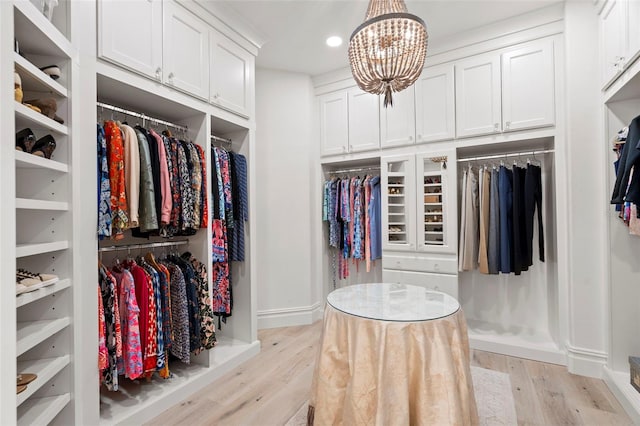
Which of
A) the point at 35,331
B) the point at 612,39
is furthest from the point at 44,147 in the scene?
the point at 612,39

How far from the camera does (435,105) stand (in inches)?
115

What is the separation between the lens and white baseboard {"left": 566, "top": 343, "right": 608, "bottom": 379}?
2258mm

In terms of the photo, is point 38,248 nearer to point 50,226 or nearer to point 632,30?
point 50,226

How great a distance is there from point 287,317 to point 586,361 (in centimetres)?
260

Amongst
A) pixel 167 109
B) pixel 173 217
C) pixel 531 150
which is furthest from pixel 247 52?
pixel 531 150

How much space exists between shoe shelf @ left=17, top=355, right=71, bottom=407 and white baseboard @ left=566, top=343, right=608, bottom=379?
323 cm

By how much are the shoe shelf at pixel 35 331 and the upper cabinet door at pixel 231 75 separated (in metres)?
1.69

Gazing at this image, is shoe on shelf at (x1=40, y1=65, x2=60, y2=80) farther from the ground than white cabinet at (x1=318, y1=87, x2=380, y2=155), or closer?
closer

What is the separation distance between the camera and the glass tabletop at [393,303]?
1.48 meters

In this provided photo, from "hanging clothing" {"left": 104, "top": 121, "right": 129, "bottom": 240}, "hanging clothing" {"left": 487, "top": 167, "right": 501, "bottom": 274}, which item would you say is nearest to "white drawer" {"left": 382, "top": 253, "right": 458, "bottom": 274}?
"hanging clothing" {"left": 487, "top": 167, "right": 501, "bottom": 274}

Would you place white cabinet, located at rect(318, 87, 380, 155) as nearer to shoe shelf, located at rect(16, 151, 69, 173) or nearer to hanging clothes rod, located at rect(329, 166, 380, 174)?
hanging clothes rod, located at rect(329, 166, 380, 174)

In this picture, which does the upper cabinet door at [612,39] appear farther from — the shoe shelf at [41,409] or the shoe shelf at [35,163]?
A: the shoe shelf at [41,409]

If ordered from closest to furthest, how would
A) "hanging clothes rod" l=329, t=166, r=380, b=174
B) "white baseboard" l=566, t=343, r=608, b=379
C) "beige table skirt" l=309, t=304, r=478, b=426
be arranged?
"beige table skirt" l=309, t=304, r=478, b=426, "white baseboard" l=566, t=343, r=608, b=379, "hanging clothes rod" l=329, t=166, r=380, b=174

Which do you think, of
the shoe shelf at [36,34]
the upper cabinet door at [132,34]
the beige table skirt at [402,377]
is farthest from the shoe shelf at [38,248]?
the beige table skirt at [402,377]
